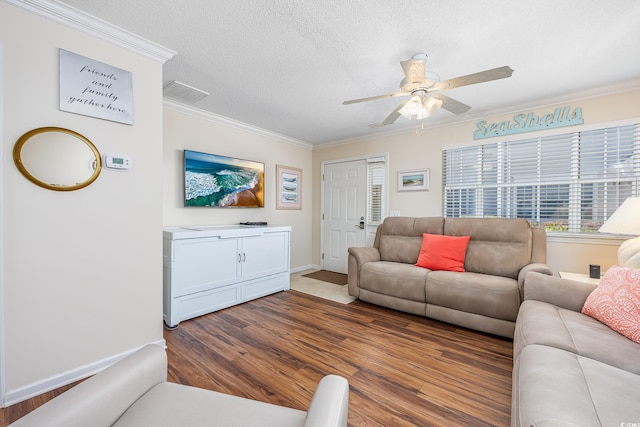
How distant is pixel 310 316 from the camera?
9.58 feet

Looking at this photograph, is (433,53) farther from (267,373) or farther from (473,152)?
(267,373)

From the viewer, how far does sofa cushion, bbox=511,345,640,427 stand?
88 cm

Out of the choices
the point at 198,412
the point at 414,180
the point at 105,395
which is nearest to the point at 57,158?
the point at 105,395

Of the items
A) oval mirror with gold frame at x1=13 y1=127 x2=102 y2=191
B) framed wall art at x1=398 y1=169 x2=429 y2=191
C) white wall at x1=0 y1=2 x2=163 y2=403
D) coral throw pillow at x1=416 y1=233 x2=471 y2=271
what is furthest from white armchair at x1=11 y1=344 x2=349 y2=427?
framed wall art at x1=398 y1=169 x2=429 y2=191

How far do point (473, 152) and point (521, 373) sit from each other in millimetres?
3079

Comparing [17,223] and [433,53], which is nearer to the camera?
[17,223]

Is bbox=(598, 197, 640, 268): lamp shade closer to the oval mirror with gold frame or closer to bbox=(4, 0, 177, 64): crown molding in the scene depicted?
bbox=(4, 0, 177, 64): crown molding

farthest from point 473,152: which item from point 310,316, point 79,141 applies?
point 79,141

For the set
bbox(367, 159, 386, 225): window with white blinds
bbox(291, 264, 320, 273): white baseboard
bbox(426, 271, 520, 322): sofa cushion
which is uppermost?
bbox(367, 159, 386, 225): window with white blinds

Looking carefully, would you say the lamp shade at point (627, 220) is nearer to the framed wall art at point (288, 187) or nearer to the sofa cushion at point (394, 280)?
the sofa cushion at point (394, 280)

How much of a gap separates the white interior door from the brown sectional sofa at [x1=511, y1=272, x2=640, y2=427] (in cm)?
299

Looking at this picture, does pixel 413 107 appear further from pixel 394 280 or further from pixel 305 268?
pixel 305 268

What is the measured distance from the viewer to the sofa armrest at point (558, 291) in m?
1.85

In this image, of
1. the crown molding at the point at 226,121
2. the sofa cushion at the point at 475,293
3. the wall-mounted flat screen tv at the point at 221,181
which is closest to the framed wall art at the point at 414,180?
the sofa cushion at the point at 475,293
